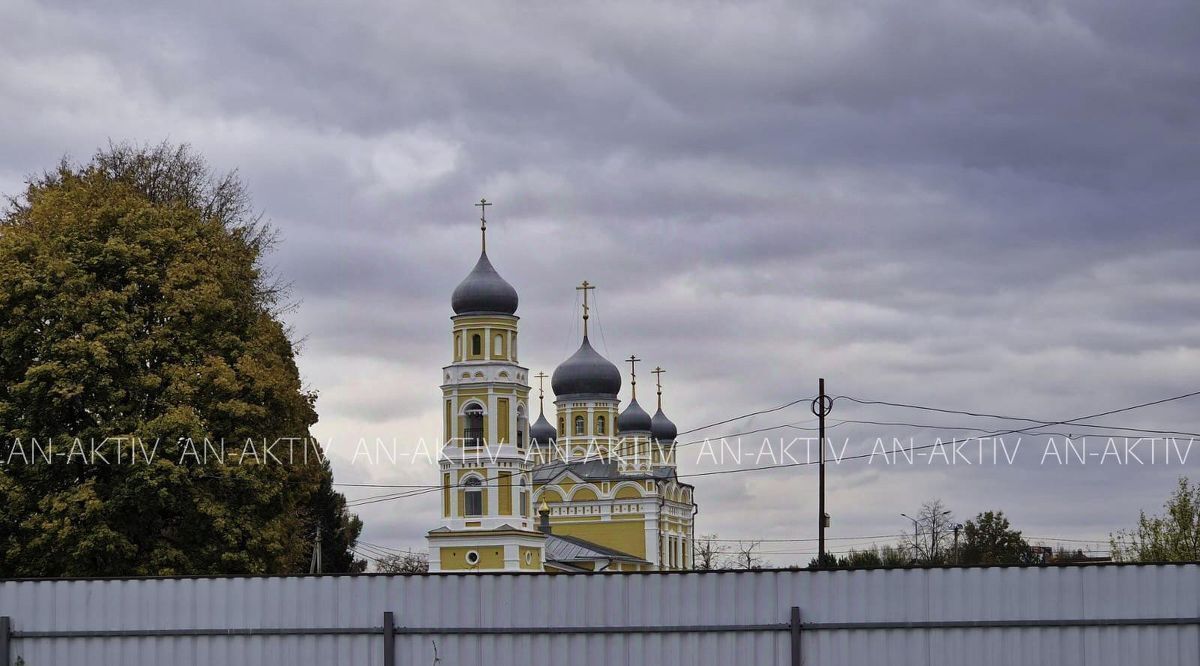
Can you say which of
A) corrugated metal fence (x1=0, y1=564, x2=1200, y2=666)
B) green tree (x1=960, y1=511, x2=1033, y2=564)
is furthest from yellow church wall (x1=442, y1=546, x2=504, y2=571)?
corrugated metal fence (x1=0, y1=564, x2=1200, y2=666)

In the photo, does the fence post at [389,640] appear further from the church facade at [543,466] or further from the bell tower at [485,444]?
the bell tower at [485,444]

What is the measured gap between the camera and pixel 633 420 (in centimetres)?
12269

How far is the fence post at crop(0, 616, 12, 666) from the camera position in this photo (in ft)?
73.4

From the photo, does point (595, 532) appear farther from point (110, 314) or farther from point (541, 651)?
point (541, 651)

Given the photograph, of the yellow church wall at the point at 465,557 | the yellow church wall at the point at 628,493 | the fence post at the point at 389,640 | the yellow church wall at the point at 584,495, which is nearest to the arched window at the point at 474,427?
the yellow church wall at the point at 465,557

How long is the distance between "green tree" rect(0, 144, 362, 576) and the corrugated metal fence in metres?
9.94

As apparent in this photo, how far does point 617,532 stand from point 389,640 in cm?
9003

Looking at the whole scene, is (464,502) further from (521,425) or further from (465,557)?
(521,425)

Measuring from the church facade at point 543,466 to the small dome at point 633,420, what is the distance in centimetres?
10

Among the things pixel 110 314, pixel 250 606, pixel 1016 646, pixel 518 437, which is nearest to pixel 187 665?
pixel 250 606

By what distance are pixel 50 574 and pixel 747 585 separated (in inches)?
676

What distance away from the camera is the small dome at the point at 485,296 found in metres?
88.1

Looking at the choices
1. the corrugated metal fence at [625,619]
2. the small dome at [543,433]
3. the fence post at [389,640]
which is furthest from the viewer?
the small dome at [543,433]

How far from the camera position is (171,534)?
33.7 m
